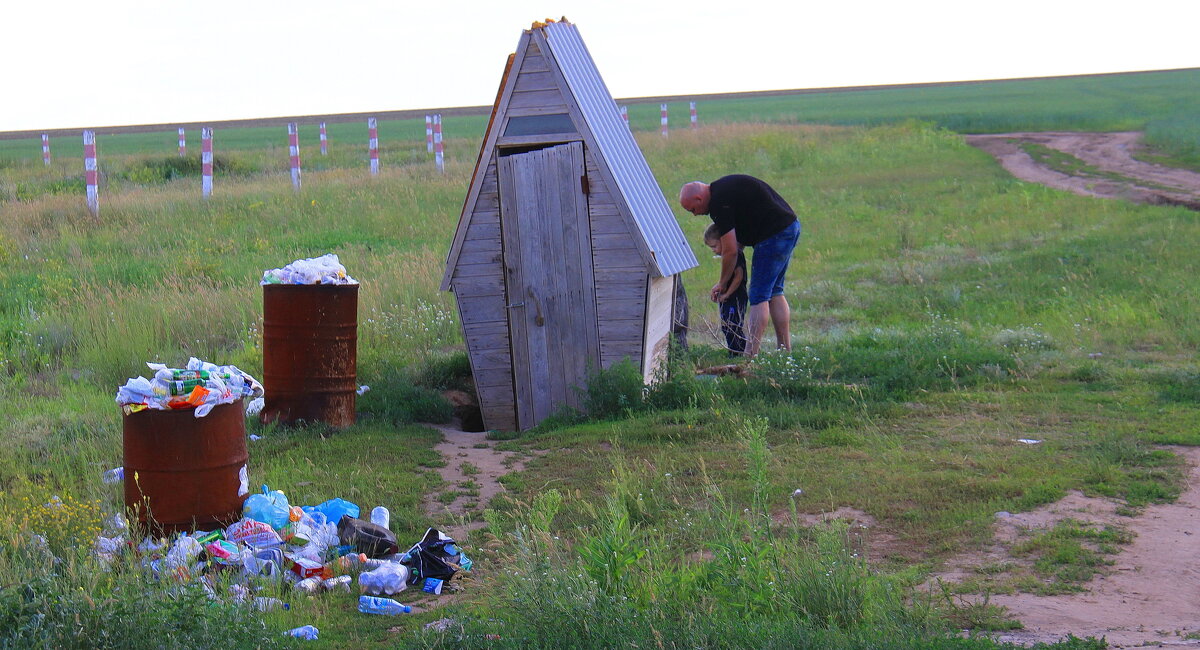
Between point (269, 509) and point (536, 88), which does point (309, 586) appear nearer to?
point (269, 509)

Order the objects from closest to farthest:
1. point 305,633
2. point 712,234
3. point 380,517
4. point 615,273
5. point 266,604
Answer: point 305,633 → point 266,604 → point 380,517 → point 615,273 → point 712,234

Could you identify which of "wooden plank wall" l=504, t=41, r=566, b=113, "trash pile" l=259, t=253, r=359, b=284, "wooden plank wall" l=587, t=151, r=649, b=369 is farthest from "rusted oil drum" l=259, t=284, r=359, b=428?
"wooden plank wall" l=504, t=41, r=566, b=113

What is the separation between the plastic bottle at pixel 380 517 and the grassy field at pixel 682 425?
0.12m

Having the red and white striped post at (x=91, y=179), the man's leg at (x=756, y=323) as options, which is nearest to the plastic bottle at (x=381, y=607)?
the man's leg at (x=756, y=323)

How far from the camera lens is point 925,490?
596 centimetres

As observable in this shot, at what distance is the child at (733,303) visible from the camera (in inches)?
377

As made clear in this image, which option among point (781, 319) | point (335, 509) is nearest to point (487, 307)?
point (781, 319)

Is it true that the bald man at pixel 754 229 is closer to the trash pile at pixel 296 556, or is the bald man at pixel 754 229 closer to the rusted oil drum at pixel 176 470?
the trash pile at pixel 296 556

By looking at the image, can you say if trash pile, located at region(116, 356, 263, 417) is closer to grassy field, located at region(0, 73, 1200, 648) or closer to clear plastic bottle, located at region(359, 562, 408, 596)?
grassy field, located at region(0, 73, 1200, 648)

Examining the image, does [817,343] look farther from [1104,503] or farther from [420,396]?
[1104,503]

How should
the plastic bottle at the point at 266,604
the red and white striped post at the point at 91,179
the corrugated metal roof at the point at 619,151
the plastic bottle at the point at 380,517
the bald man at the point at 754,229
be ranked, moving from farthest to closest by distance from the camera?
the red and white striped post at the point at 91,179 → the bald man at the point at 754,229 → the corrugated metal roof at the point at 619,151 → the plastic bottle at the point at 380,517 → the plastic bottle at the point at 266,604

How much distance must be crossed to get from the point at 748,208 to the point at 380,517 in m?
4.70

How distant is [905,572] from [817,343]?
5626mm

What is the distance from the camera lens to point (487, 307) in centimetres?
884
